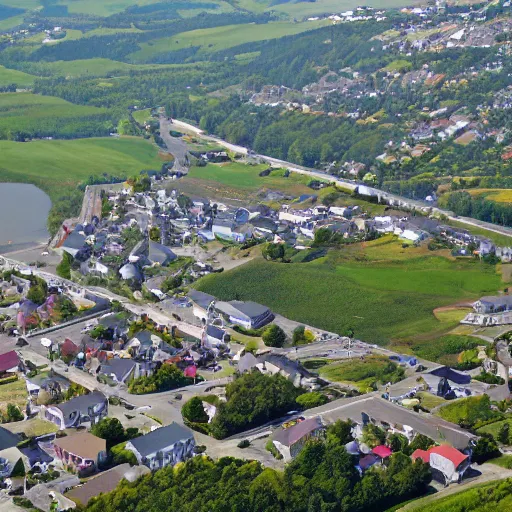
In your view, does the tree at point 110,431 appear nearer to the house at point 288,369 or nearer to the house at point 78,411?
the house at point 78,411

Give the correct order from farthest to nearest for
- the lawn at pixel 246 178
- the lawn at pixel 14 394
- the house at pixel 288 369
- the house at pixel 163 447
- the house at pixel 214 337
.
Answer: the lawn at pixel 246 178 < the house at pixel 214 337 < the house at pixel 288 369 < the lawn at pixel 14 394 < the house at pixel 163 447

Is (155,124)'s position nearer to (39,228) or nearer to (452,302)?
(39,228)

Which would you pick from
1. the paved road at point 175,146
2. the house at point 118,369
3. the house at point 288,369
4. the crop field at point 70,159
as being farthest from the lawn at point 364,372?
the paved road at point 175,146

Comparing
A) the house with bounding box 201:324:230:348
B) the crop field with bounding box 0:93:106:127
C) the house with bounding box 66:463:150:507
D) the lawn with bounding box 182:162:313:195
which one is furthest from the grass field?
the house with bounding box 66:463:150:507

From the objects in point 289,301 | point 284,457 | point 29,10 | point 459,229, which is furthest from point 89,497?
point 29,10

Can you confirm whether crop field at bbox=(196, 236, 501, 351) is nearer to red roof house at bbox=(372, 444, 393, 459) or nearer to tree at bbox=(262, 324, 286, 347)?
tree at bbox=(262, 324, 286, 347)

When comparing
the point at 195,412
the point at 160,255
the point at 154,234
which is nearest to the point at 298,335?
the point at 195,412
